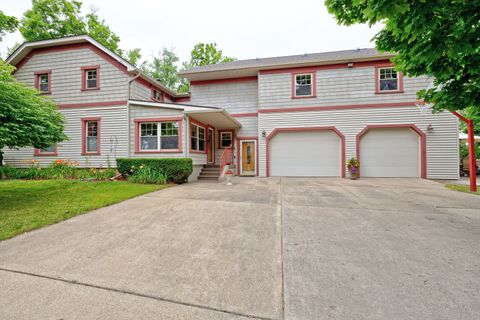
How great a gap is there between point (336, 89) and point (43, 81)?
16.1 meters

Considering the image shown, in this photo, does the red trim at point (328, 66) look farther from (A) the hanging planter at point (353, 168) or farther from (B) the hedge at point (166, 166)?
(B) the hedge at point (166, 166)

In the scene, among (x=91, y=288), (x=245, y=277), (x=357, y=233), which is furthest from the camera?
(x=357, y=233)

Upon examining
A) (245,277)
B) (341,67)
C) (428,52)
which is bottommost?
(245,277)

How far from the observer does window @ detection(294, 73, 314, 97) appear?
10825 mm

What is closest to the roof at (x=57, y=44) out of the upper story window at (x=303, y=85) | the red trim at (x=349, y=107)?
the red trim at (x=349, y=107)

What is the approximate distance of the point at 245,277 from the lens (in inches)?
81.4

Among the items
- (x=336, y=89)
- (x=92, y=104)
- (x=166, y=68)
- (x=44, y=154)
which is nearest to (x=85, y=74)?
(x=92, y=104)

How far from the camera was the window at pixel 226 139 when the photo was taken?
12.2 meters

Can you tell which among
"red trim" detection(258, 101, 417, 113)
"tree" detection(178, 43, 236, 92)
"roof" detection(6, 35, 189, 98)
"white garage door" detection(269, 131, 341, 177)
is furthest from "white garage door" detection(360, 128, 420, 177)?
"tree" detection(178, 43, 236, 92)

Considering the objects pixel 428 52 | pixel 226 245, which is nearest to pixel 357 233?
pixel 226 245

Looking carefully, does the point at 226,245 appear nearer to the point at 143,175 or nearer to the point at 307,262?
the point at 307,262

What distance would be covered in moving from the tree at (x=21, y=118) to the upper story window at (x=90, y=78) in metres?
6.00

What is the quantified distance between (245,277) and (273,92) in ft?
34.6

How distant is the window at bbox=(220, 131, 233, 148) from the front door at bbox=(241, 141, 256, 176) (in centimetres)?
85
